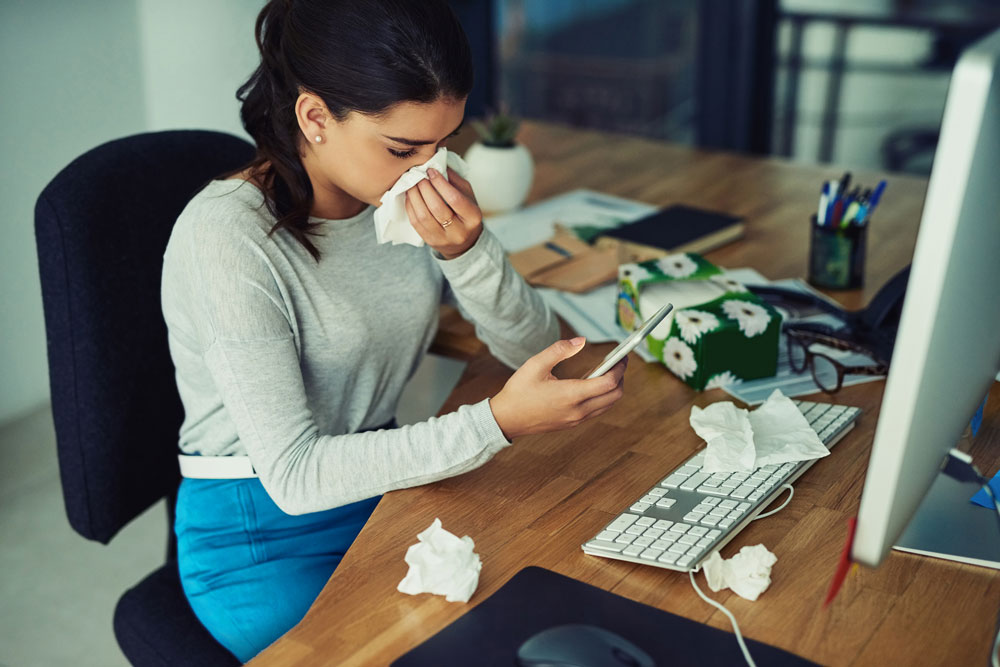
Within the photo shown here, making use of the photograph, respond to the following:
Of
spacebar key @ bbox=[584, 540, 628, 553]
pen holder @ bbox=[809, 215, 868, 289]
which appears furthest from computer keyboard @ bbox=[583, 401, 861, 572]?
pen holder @ bbox=[809, 215, 868, 289]

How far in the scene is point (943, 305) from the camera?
59cm

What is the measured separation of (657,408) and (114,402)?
26.2 inches

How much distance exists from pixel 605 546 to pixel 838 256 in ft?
2.65

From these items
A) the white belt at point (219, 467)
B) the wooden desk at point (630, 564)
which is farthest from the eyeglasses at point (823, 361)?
the white belt at point (219, 467)

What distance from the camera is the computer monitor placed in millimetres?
544

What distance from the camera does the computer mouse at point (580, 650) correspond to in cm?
72

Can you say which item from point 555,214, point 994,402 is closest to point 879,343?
point 994,402

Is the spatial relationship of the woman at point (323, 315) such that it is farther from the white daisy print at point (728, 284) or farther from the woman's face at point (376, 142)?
the white daisy print at point (728, 284)

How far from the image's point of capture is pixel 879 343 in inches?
50.4

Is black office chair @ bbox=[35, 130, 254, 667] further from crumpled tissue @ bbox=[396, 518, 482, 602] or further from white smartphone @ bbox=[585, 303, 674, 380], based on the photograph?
white smartphone @ bbox=[585, 303, 674, 380]

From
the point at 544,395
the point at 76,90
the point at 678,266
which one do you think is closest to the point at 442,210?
the point at 544,395

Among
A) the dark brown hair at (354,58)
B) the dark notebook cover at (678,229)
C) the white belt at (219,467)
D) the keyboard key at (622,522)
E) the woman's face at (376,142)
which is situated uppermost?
the dark brown hair at (354,58)

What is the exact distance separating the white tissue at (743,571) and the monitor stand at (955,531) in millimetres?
127

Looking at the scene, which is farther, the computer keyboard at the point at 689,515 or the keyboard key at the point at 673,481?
the keyboard key at the point at 673,481
